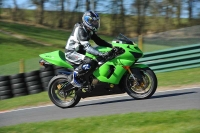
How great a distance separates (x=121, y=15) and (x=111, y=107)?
27.2m

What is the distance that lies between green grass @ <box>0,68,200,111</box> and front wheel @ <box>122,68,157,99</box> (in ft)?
9.11

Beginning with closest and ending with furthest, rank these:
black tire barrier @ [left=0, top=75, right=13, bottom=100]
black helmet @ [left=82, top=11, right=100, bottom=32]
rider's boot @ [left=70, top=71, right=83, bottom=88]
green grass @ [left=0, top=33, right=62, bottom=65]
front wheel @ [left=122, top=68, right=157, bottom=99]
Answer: front wheel @ [left=122, top=68, right=157, bottom=99], black helmet @ [left=82, top=11, right=100, bottom=32], rider's boot @ [left=70, top=71, right=83, bottom=88], black tire barrier @ [left=0, top=75, right=13, bottom=100], green grass @ [left=0, top=33, right=62, bottom=65]

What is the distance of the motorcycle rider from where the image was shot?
29.0ft

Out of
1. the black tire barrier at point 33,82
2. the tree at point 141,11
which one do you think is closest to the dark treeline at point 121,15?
the tree at point 141,11

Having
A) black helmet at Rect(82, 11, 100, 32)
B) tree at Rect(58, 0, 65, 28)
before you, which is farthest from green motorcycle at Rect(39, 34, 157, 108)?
tree at Rect(58, 0, 65, 28)

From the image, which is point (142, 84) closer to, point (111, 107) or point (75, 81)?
point (111, 107)

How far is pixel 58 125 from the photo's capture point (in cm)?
738

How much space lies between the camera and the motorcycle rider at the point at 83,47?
29.0 ft

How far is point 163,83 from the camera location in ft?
39.9

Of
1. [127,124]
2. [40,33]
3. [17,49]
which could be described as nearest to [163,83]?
[127,124]

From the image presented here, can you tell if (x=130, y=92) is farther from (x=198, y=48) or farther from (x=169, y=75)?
(x=198, y=48)

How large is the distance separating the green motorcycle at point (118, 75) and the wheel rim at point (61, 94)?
0.02m

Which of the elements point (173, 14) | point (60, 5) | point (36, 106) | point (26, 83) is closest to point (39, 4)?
point (60, 5)

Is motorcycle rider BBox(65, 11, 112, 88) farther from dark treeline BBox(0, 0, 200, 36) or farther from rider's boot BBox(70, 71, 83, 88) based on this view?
dark treeline BBox(0, 0, 200, 36)
